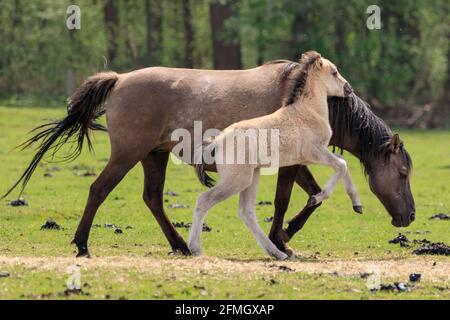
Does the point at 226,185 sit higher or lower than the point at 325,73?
lower

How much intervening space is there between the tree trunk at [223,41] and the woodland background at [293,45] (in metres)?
0.03

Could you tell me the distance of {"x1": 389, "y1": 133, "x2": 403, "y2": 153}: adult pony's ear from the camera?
12922mm

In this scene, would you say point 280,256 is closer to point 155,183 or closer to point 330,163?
point 330,163

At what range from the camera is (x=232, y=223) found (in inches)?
651

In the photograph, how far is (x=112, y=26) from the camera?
39188 millimetres

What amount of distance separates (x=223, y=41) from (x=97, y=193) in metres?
23.5

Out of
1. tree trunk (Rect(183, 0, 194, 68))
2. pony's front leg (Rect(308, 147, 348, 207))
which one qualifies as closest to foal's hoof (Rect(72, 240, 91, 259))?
pony's front leg (Rect(308, 147, 348, 207))

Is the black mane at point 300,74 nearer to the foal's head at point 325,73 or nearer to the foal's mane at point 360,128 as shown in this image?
the foal's head at point 325,73

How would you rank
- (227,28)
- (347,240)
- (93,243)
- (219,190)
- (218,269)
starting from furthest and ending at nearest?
(227,28) → (347,240) → (93,243) → (219,190) → (218,269)

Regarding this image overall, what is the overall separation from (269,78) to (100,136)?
15.3 metres

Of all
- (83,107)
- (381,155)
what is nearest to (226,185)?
(83,107)

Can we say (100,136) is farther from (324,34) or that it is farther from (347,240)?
(347,240)

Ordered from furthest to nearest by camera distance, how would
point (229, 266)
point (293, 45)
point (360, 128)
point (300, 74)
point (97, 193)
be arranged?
point (293, 45), point (360, 128), point (300, 74), point (97, 193), point (229, 266)

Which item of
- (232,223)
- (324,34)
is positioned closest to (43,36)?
(324,34)
